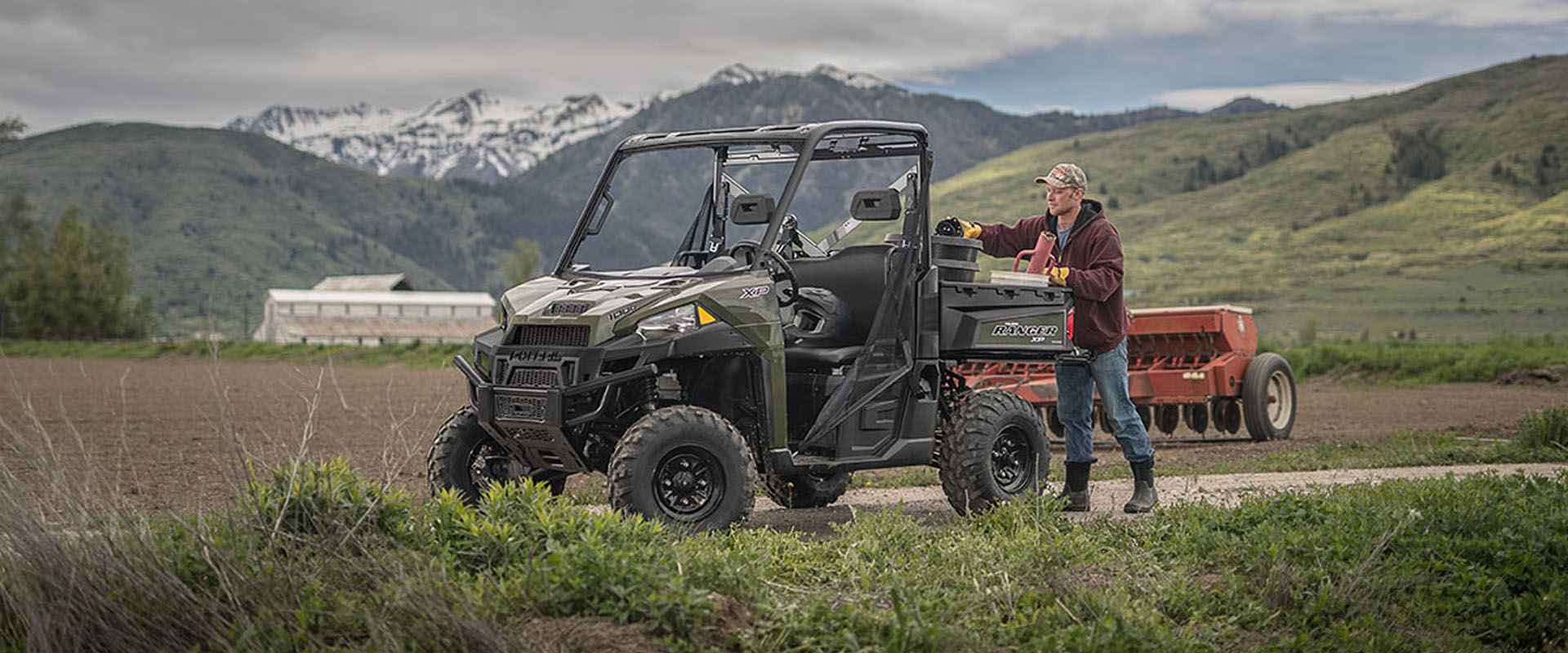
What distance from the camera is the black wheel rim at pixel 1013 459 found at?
10.5 meters

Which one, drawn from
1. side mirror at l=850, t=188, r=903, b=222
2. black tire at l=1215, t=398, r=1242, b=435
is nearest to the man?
side mirror at l=850, t=188, r=903, b=222

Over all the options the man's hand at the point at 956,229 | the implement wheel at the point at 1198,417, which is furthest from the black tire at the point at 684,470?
the implement wheel at the point at 1198,417

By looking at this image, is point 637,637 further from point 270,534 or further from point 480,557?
point 270,534

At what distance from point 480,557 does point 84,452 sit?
1.75 m

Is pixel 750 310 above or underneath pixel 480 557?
above

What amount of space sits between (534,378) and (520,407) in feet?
0.65

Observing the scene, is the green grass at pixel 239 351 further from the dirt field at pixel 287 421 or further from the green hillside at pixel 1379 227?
the green hillside at pixel 1379 227

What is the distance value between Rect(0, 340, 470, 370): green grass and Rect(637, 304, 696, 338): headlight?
42316 millimetres

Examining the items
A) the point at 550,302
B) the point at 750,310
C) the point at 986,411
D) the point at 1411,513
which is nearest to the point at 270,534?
the point at 550,302

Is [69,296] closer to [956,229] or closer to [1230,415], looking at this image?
[1230,415]

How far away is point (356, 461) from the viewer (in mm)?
16344

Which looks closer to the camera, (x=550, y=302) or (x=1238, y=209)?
(x=550, y=302)

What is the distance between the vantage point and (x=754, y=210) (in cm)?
958

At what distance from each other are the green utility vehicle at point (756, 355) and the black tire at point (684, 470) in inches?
0.5
